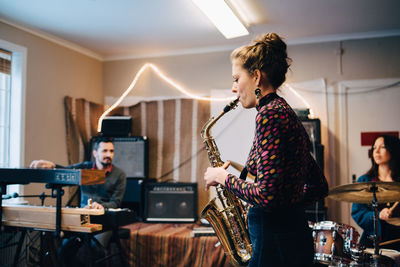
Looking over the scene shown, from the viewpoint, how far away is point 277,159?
111 centimetres

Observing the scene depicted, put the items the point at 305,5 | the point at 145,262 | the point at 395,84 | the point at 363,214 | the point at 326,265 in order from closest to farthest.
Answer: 1. the point at 326,265
2. the point at 363,214
3. the point at 305,5
4. the point at 145,262
5. the point at 395,84

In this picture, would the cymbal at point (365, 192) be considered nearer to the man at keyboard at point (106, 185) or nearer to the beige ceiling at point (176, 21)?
the beige ceiling at point (176, 21)

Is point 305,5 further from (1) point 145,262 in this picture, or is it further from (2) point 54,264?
(2) point 54,264

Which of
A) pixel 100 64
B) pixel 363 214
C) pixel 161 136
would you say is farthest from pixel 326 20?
pixel 100 64

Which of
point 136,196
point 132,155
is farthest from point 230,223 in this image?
point 132,155

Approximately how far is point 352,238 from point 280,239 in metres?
1.69

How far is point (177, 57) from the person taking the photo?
201 inches

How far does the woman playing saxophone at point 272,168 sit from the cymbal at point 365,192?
1395 mm

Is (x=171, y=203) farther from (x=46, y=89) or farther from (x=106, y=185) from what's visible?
(x=46, y=89)

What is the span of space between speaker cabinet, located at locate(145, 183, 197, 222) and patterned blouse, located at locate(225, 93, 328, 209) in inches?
125

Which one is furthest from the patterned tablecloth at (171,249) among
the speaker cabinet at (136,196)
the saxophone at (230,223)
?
the saxophone at (230,223)

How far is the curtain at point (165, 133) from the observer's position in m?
4.76

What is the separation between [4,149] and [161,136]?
1.92 meters

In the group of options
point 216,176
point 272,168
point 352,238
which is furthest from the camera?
point 352,238
